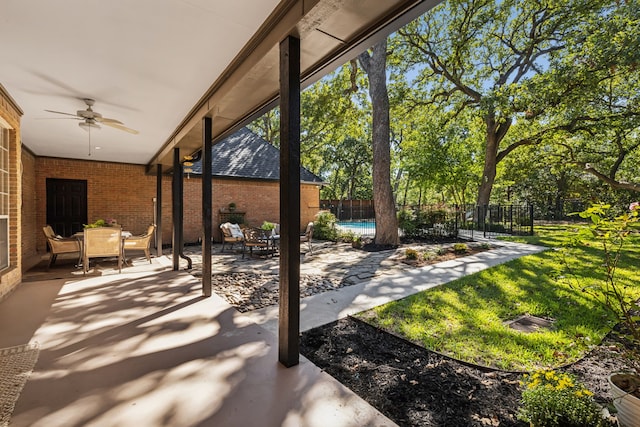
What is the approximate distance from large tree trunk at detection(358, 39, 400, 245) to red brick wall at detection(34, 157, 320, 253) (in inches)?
220

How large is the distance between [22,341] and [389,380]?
374 cm

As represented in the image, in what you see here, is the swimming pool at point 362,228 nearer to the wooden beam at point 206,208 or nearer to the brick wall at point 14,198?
the wooden beam at point 206,208

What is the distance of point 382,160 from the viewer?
997 cm

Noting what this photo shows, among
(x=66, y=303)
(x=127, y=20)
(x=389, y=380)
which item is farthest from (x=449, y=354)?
(x=66, y=303)

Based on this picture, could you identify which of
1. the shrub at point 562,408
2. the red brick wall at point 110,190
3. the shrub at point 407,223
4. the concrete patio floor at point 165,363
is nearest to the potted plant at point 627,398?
the shrub at point 562,408

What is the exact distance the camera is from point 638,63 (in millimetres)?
8086

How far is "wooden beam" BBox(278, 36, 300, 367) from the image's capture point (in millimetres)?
2545

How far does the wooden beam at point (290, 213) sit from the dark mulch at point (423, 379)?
42cm

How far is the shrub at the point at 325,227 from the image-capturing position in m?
12.1

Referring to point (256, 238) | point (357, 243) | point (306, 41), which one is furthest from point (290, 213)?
point (357, 243)

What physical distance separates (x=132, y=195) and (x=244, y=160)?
4.73 metres

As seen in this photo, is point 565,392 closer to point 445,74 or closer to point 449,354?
point 449,354

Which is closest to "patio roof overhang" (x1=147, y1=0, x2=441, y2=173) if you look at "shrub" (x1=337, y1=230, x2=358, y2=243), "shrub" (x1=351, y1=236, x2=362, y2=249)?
"shrub" (x1=351, y1=236, x2=362, y2=249)

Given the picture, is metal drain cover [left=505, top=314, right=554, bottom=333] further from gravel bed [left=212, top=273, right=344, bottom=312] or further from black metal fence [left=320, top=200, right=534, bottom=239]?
black metal fence [left=320, top=200, right=534, bottom=239]
